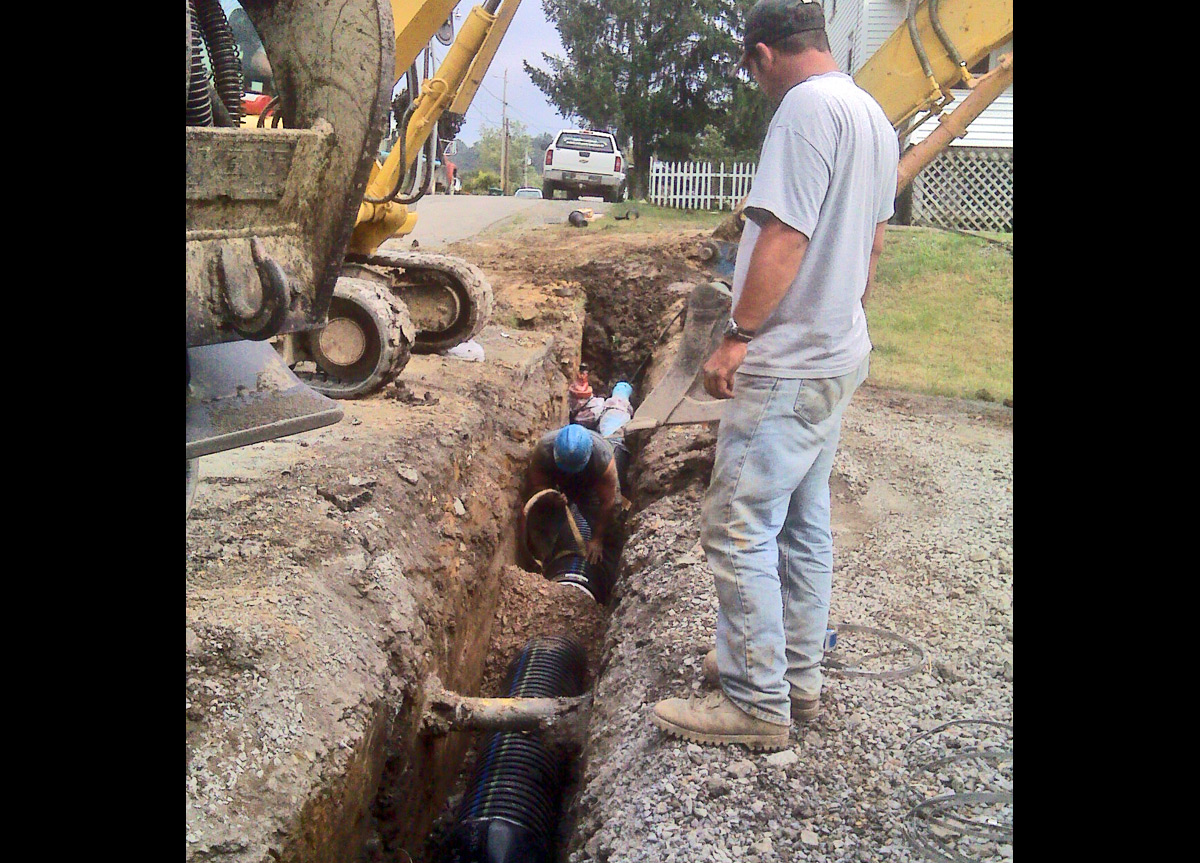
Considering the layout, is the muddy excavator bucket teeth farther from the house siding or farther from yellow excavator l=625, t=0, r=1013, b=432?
the house siding

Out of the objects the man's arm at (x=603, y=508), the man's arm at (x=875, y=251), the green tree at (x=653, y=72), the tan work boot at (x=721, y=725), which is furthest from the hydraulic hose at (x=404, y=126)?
the green tree at (x=653, y=72)

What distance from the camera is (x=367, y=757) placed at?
3.36 m

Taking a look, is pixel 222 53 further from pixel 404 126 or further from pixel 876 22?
pixel 876 22

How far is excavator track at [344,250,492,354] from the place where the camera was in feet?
24.1

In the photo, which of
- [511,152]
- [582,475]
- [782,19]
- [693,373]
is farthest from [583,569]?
[511,152]

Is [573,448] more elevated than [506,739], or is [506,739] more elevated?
[573,448]

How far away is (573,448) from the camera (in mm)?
6324

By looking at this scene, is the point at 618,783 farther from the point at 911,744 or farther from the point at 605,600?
the point at 605,600

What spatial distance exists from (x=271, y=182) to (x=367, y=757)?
76.9 inches

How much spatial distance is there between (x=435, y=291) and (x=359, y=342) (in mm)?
1293

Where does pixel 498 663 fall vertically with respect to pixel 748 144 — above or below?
below

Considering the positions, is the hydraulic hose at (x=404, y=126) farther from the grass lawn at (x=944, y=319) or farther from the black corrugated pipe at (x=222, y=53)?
the grass lawn at (x=944, y=319)
